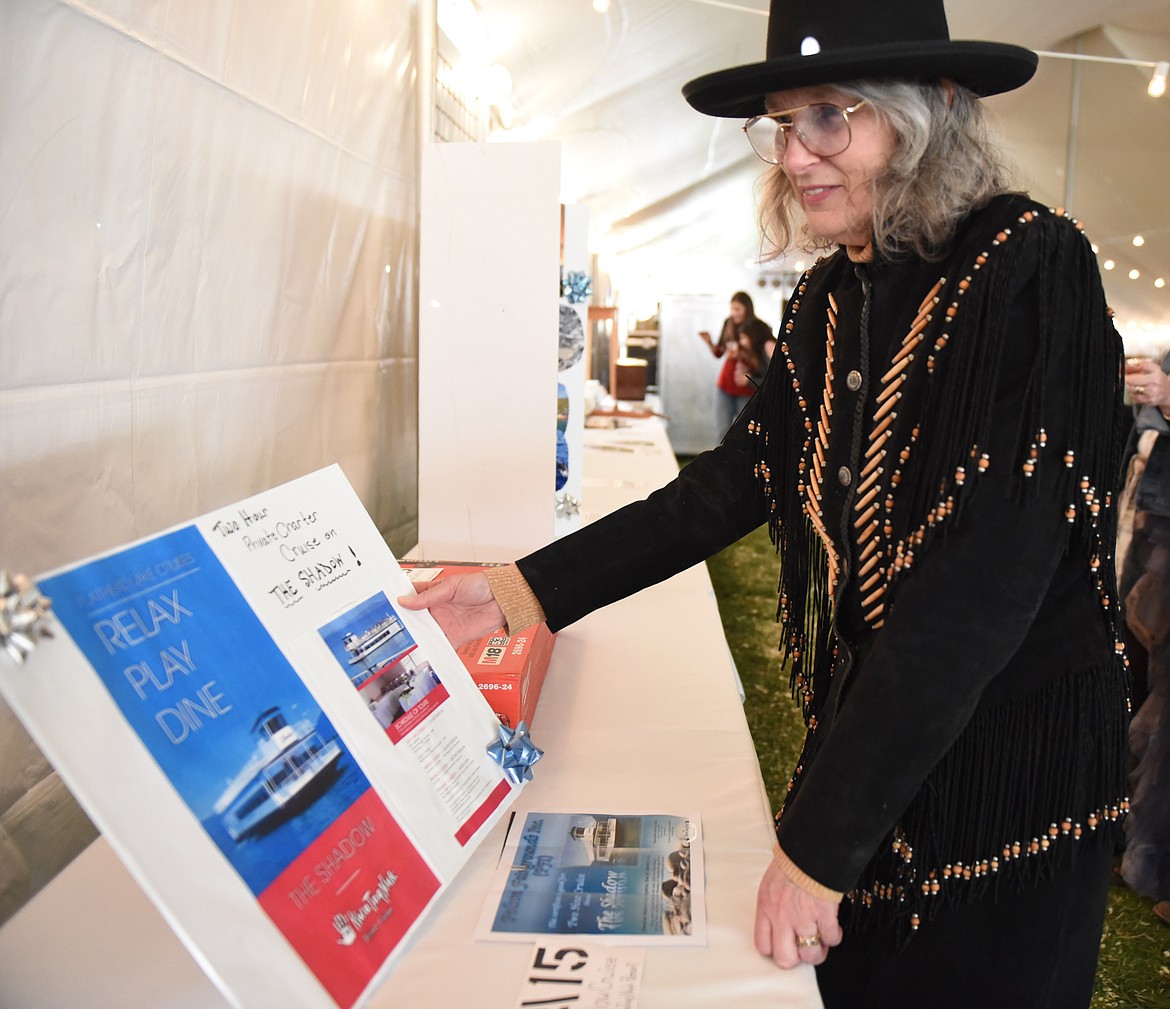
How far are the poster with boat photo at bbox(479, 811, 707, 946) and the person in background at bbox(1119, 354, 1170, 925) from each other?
1.48 metres

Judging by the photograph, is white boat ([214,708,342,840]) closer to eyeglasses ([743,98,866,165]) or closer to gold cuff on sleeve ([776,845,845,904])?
gold cuff on sleeve ([776,845,845,904])

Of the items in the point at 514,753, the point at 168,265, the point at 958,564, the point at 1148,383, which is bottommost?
the point at 514,753

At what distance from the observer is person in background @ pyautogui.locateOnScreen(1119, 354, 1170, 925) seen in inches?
75.9

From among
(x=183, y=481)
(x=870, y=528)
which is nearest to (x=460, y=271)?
(x=183, y=481)

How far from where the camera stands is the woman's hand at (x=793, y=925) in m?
0.70

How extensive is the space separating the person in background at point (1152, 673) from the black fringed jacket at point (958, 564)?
4.39 ft

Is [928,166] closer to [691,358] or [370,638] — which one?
[370,638]

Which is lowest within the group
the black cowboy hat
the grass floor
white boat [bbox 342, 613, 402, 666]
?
the grass floor

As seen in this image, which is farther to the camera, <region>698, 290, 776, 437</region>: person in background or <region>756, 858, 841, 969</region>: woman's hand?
<region>698, 290, 776, 437</region>: person in background

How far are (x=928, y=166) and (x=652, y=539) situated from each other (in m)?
0.47

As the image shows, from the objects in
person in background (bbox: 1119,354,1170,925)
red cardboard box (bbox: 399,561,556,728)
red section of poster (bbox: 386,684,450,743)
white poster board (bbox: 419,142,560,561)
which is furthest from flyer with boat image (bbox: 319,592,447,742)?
person in background (bbox: 1119,354,1170,925)

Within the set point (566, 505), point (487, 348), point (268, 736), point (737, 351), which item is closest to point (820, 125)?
point (268, 736)

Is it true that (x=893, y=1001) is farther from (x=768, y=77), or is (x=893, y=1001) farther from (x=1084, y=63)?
(x=1084, y=63)

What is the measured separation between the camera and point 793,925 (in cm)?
71
